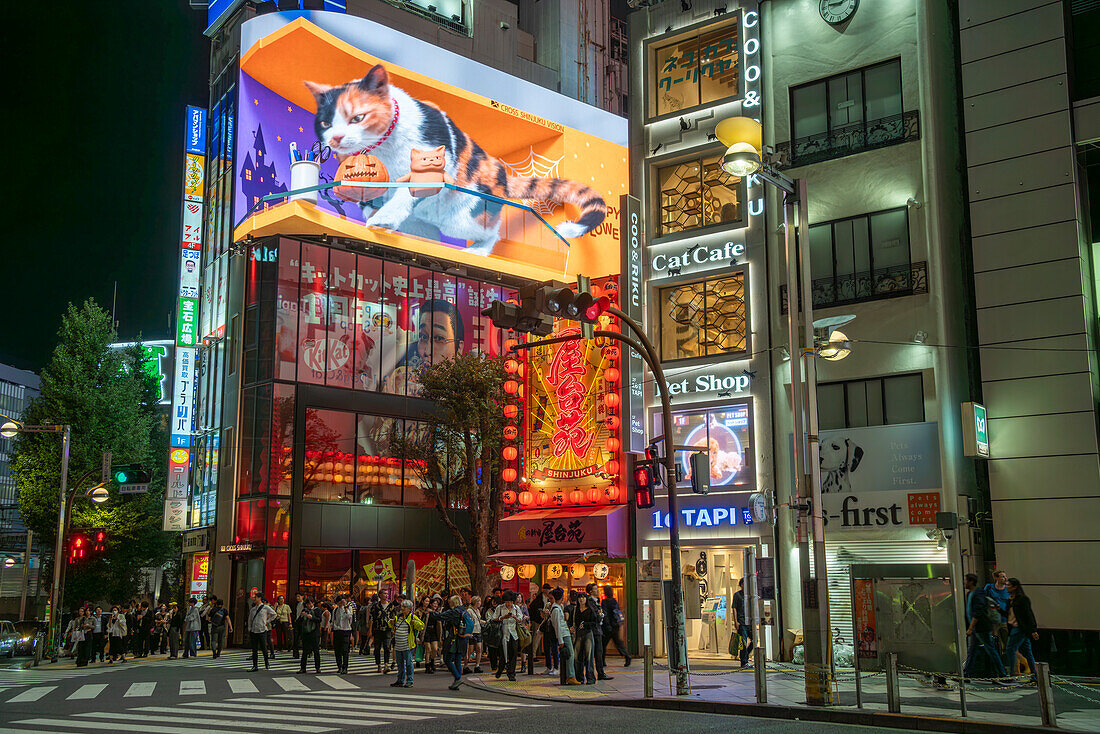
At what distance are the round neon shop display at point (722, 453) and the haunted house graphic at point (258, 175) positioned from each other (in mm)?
27997

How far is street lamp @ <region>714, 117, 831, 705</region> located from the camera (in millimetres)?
13906

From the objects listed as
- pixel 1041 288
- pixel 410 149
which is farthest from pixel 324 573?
pixel 1041 288

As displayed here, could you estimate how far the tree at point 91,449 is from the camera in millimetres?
38500

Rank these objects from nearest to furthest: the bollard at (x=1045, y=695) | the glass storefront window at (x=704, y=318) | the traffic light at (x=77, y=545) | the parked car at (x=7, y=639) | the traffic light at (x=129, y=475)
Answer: the bollard at (x=1045, y=695), the traffic light at (x=129, y=475), the glass storefront window at (x=704, y=318), the parked car at (x=7, y=639), the traffic light at (x=77, y=545)

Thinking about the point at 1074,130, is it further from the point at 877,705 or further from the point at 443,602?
the point at 443,602

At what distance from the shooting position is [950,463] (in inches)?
808

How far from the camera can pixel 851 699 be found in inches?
587

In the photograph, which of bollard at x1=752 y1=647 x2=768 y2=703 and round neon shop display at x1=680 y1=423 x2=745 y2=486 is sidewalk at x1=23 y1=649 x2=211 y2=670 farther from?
bollard at x1=752 y1=647 x2=768 y2=703

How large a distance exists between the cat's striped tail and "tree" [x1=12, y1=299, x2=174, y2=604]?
22.9 metres

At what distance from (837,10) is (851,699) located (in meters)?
16.3

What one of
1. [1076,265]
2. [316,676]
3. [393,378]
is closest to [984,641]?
[1076,265]

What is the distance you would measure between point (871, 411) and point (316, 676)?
45.1 ft

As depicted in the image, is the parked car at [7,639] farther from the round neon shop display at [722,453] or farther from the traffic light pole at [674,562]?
the traffic light pole at [674,562]

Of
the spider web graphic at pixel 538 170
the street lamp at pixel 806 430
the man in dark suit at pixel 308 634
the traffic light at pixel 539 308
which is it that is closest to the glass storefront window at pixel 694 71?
the street lamp at pixel 806 430
